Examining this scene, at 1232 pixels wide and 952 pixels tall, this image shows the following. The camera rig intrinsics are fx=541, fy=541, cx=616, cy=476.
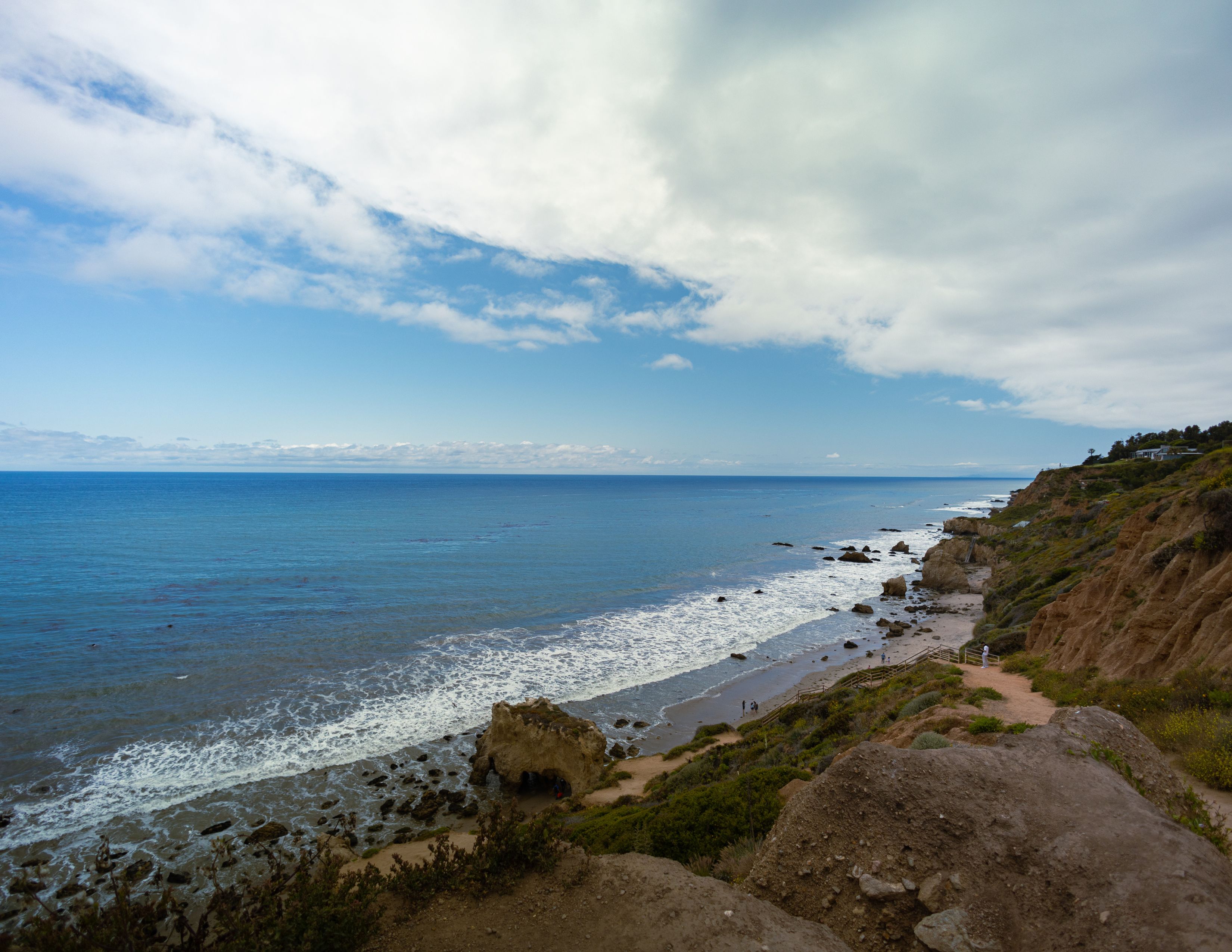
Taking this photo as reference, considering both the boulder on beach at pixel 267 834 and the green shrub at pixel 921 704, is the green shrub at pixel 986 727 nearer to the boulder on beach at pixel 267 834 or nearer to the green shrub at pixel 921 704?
the green shrub at pixel 921 704

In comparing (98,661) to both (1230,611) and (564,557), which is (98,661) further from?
(1230,611)

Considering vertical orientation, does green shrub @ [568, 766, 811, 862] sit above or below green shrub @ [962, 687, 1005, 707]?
below

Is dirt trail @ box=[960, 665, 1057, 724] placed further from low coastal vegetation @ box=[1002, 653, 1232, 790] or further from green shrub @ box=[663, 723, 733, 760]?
green shrub @ box=[663, 723, 733, 760]

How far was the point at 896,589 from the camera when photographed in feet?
172

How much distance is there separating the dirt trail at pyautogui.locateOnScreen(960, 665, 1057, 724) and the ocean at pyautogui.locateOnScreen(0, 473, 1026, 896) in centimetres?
1302

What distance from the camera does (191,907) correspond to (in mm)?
13977

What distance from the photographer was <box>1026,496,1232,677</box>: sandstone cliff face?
14.3m

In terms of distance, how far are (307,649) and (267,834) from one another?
16005 millimetres

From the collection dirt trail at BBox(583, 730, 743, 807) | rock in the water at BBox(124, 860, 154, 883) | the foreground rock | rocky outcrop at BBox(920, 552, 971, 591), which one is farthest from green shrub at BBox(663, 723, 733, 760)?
rocky outcrop at BBox(920, 552, 971, 591)

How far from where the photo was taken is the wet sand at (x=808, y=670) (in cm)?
2595

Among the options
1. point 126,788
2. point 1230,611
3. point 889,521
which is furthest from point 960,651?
point 889,521

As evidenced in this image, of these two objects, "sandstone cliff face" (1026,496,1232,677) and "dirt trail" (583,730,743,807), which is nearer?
"sandstone cliff face" (1026,496,1232,677)

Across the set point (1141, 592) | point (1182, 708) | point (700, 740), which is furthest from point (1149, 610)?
point (700, 740)

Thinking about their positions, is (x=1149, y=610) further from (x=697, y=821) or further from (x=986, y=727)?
(x=697, y=821)
